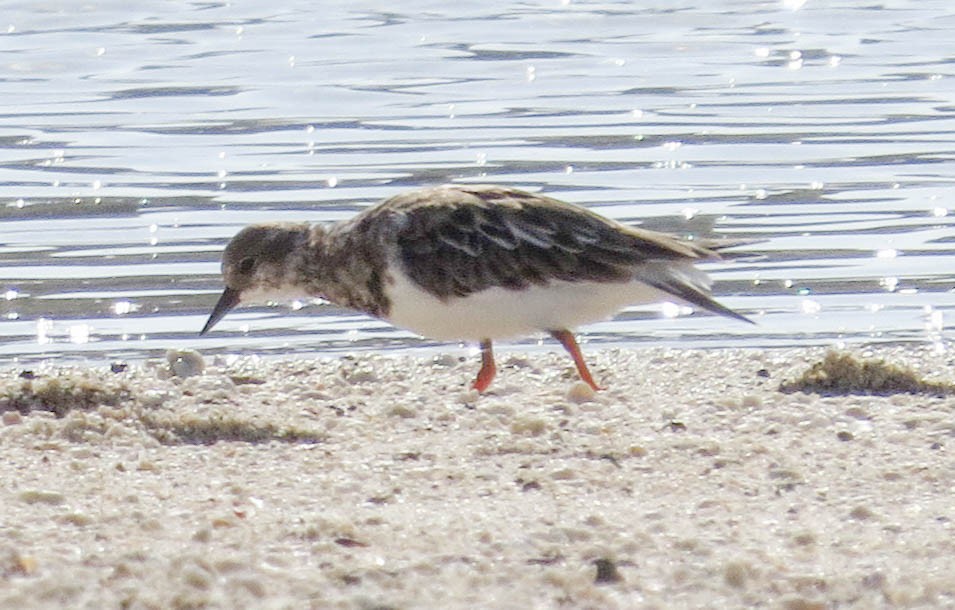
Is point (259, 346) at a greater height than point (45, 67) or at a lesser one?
lesser

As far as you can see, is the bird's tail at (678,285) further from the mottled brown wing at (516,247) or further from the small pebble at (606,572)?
the small pebble at (606,572)

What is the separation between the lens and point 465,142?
12.6 meters

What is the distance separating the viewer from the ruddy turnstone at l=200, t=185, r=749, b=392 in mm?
6840

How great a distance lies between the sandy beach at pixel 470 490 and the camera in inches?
177

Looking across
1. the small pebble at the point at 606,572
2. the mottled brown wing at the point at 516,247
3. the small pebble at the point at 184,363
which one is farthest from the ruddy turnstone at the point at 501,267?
the small pebble at the point at 606,572

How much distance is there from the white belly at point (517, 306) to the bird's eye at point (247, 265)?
86cm

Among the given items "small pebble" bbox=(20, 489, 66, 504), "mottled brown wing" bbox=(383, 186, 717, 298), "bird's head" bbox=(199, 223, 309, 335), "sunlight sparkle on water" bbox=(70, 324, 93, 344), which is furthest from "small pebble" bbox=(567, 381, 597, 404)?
"sunlight sparkle on water" bbox=(70, 324, 93, 344)

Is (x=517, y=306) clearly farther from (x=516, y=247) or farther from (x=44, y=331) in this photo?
(x=44, y=331)

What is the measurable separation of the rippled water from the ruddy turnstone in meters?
1.38

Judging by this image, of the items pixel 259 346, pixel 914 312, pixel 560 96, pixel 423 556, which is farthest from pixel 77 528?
pixel 560 96

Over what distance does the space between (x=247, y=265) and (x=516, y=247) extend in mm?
1316

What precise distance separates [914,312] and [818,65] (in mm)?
7047

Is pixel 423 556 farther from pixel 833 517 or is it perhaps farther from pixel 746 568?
pixel 833 517

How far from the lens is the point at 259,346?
8578mm
